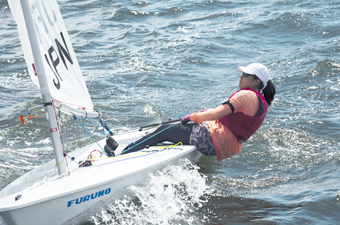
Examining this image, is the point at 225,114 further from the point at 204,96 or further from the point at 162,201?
the point at 204,96

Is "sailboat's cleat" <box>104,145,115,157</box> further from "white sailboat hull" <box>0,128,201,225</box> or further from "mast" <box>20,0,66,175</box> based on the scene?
"mast" <box>20,0,66,175</box>

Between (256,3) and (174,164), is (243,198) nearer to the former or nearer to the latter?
(174,164)

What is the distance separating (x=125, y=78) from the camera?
23.3 ft

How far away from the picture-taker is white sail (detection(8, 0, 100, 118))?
2.77 metres

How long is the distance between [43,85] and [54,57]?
0.44 m

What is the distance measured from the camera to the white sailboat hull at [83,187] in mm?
2381

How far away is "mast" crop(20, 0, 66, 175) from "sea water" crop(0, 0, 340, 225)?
0.55 meters

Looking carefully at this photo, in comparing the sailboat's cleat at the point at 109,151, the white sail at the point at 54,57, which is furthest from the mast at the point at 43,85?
the sailboat's cleat at the point at 109,151

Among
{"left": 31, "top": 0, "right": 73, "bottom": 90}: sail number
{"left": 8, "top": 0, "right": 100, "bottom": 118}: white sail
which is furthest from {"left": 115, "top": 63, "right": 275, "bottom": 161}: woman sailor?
Answer: {"left": 31, "top": 0, "right": 73, "bottom": 90}: sail number

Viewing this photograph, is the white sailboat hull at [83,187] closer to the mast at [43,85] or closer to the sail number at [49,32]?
the mast at [43,85]

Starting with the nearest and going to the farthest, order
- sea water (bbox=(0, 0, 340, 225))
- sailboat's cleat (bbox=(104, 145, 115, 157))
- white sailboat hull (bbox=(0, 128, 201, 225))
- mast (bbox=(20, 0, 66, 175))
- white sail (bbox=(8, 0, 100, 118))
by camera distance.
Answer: white sailboat hull (bbox=(0, 128, 201, 225)) < mast (bbox=(20, 0, 66, 175)) < white sail (bbox=(8, 0, 100, 118)) < sea water (bbox=(0, 0, 340, 225)) < sailboat's cleat (bbox=(104, 145, 115, 157))

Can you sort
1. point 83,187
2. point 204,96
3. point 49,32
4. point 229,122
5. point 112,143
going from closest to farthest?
point 83,187 → point 49,32 → point 229,122 → point 112,143 → point 204,96

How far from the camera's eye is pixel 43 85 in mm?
2660

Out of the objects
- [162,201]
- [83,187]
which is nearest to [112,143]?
[162,201]
